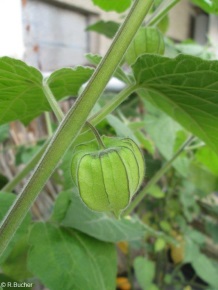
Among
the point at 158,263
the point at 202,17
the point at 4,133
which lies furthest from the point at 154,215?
the point at 202,17

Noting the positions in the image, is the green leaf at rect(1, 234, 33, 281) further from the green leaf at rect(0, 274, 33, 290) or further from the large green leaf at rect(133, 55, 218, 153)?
the large green leaf at rect(133, 55, 218, 153)

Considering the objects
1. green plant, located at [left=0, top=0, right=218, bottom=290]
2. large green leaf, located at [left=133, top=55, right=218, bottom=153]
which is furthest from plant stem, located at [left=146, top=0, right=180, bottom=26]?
large green leaf, located at [left=133, top=55, right=218, bottom=153]

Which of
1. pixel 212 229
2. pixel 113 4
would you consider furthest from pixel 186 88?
pixel 212 229

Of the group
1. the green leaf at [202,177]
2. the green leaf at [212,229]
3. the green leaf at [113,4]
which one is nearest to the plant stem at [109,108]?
the green leaf at [113,4]

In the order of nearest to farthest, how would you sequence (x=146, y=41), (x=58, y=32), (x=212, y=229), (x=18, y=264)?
(x=146, y=41), (x=18, y=264), (x=212, y=229), (x=58, y=32)

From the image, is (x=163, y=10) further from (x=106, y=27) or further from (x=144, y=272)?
(x=144, y=272)

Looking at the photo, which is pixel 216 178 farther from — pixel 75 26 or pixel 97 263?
pixel 75 26

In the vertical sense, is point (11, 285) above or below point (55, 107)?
below

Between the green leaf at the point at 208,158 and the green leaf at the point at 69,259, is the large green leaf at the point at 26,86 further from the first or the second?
the green leaf at the point at 208,158
